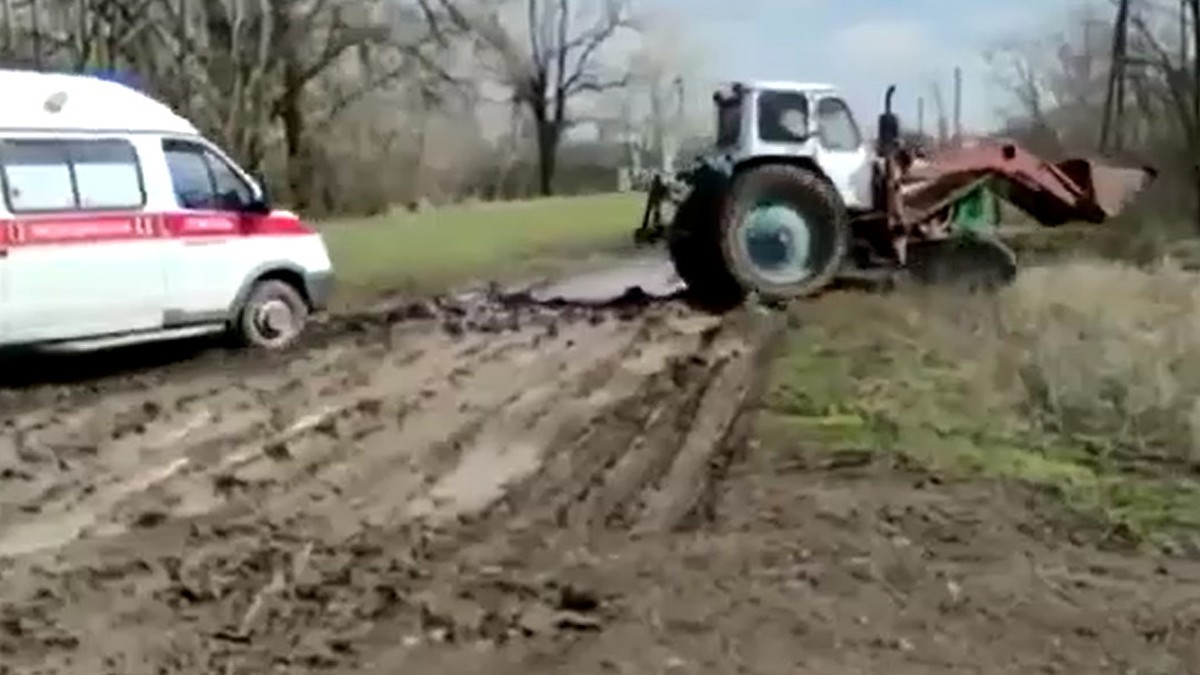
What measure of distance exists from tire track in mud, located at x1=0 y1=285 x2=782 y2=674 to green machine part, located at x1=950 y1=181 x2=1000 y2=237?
3.93 m

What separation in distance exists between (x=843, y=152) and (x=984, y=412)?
7260 mm

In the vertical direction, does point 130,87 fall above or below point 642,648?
above

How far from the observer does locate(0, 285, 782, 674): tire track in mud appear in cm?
784

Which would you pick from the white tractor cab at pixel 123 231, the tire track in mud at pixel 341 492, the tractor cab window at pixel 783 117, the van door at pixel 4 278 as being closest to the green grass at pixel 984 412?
the tire track in mud at pixel 341 492

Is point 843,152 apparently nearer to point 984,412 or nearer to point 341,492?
point 984,412

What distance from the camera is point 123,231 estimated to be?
1522 cm

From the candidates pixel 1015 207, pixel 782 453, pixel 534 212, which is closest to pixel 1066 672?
pixel 782 453

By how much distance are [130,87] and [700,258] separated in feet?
18.7

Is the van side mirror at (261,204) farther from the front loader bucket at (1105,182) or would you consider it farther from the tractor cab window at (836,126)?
the front loader bucket at (1105,182)

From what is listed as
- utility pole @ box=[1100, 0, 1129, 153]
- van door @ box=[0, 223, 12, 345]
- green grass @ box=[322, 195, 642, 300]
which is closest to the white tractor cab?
van door @ box=[0, 223, 12, 345]

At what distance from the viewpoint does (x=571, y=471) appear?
10.7 m

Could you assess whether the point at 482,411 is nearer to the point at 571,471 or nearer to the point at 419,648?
the point at 571,471

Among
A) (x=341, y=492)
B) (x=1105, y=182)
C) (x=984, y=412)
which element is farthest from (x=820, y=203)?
(x=341, y=492)

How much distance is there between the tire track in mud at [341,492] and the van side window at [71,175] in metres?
1.63
